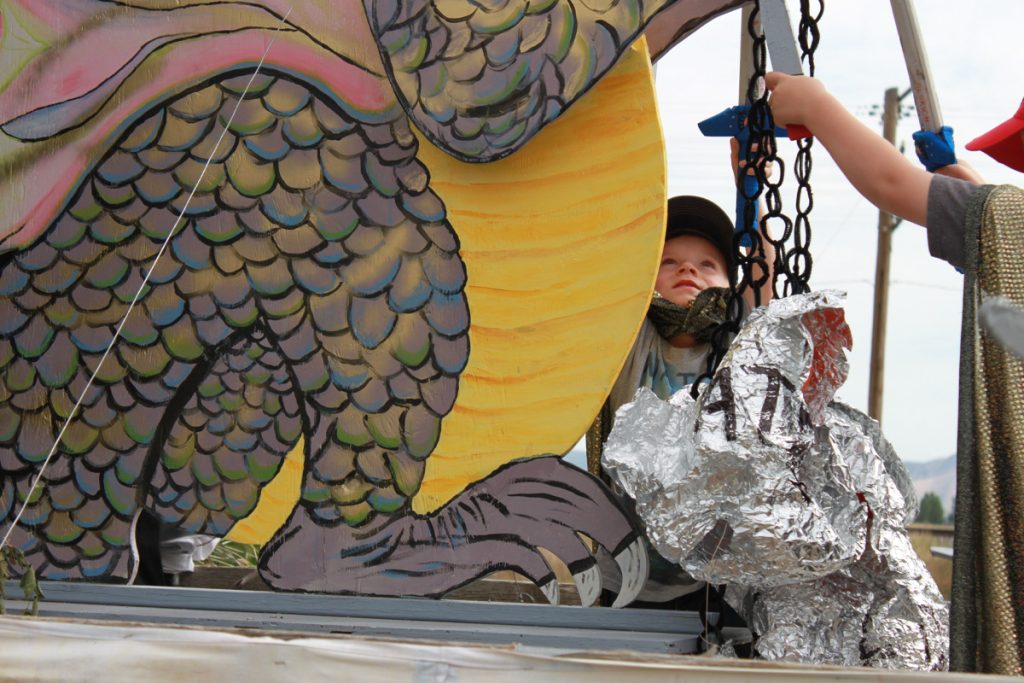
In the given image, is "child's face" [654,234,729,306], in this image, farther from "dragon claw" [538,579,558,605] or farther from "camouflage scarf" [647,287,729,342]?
"dragon claw" [538,579,558,605]

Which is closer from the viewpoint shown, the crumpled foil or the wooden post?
the crumpled foil

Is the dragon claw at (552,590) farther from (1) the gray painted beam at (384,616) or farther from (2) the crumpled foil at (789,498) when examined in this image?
(2) the crumpled foil at (789,498)

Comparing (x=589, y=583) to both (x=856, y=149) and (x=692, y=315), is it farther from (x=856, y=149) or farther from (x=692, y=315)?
(x=856, y=149)

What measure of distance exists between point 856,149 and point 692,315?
15.7 inches

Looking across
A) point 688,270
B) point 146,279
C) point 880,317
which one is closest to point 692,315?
point 688,270

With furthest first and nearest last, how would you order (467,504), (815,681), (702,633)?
(467,504) < (702,633) < (815,681)

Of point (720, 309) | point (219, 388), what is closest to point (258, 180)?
point (219, 388)

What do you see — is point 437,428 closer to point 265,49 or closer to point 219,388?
point 219,388

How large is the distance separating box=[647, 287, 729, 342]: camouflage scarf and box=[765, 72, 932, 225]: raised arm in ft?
1.02

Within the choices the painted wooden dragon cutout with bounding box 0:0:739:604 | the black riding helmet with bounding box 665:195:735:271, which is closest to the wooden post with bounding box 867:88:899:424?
the black riding helmet with bounding box 665:195:735:271

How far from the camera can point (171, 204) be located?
197 centimetres

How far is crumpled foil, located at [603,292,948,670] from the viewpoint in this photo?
149 cm

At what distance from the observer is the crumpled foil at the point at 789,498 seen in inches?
58.7

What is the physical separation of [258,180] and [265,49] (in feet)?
0.77
